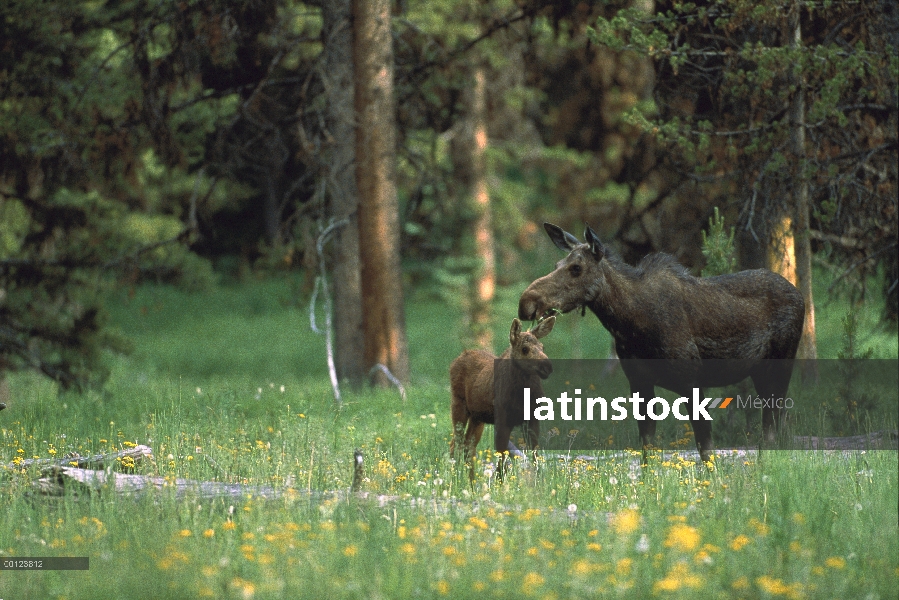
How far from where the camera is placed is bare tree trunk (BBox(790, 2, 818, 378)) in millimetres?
12433

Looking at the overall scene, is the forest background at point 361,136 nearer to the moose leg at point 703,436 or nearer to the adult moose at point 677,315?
the adult moose at point 677,315

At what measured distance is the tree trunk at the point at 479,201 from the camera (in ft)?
96.4

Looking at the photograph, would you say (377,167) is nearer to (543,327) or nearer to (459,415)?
(459,415)

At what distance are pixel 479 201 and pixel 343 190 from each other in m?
13.4

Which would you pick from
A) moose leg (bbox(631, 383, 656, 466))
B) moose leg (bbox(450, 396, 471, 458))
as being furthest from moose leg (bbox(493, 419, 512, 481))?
moose leg (bbox(631, 383, 656, 466))

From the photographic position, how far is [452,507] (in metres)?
7.57

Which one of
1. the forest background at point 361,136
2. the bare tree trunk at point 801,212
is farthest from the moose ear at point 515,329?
the bare tree trunk at point 801,212

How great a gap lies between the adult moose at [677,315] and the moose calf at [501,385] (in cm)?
33

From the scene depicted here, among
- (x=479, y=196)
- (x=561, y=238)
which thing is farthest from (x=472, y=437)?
(x=479, y=196)

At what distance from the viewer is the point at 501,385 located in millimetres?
9070

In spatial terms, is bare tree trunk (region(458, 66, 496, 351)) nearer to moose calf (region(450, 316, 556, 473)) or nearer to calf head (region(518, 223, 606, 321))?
moose calf (region(450, 316, 556, 473))

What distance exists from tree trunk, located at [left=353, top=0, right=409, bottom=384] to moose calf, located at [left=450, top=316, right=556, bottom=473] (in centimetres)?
596

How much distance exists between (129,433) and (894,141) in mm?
8760

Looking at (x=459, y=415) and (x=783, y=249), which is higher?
(x=783, y=249)
